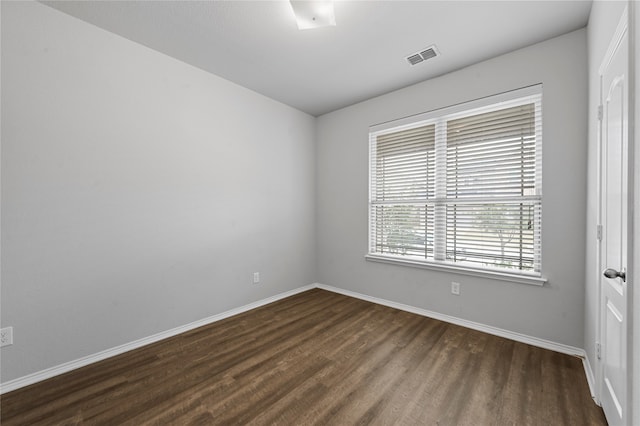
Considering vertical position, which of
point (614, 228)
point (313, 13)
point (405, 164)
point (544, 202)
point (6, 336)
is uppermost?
point (313, 13)

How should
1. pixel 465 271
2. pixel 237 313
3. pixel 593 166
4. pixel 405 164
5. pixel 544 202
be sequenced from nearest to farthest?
pixel 593 166 → pixel 544 202 → pixel 465 271 → pixel 237 313 → pixel 405 164

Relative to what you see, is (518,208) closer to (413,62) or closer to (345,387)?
(413,62)

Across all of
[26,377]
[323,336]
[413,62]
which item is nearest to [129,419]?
[26,377]

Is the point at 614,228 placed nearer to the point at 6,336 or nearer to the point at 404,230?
the point at 404,230

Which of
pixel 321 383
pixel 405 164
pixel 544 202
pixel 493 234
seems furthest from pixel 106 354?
pixel 544 202

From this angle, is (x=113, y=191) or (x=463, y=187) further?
(x=463, y=187)

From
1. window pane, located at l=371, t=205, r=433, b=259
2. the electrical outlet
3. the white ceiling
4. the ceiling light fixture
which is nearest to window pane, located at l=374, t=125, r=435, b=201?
window pane, located at l=371, t=205, r=433, b=259

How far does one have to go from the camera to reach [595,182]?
6.13ft

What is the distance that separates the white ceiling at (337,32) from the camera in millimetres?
2047

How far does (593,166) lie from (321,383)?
2594 mm

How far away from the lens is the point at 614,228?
1.41 m

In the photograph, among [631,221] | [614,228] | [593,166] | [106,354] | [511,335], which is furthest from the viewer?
[511,335]

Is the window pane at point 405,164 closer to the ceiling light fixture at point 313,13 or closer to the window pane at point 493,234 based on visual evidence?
the window pane at point 493,234

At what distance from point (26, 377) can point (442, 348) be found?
3325 millimetres
